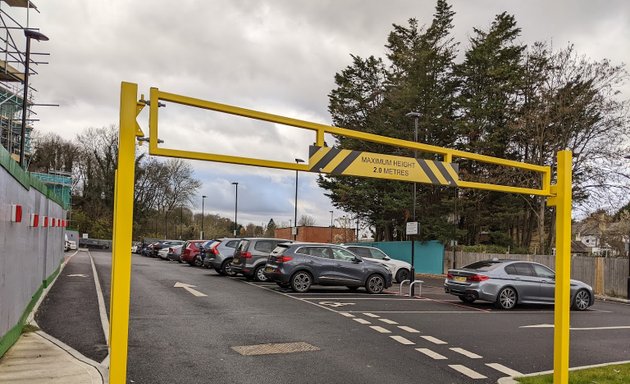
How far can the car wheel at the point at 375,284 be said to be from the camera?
17922mm

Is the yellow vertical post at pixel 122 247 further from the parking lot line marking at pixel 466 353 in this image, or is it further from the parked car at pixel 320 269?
the parked car at pixel 320 269

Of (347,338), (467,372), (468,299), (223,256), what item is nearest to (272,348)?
(347,338)

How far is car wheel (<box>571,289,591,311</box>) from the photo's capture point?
1603 centimetres

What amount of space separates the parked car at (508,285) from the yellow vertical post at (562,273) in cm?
974

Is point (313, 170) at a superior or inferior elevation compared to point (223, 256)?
superior

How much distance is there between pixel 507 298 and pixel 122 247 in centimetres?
1361

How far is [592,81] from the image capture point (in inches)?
1168

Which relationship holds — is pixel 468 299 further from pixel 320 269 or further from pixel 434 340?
pixel 434 340

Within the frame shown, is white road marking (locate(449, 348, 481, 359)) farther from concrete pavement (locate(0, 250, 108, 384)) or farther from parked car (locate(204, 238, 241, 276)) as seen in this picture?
parked car (locate(204, 238, 241, 276))

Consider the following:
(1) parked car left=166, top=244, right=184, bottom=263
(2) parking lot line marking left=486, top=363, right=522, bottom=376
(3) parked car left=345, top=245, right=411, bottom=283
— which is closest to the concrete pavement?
(2) parking lot line marking left=486, top=363, right=522, bottom=376

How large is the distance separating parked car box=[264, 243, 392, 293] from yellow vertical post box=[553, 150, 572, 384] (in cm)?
1203

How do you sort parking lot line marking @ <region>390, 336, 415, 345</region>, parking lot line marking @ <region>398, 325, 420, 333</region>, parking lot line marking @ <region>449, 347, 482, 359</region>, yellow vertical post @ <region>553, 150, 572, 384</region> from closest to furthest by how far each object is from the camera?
yellow vertical post @ <region>553, 150, 572, 384</region> < parking lot line marking @ <region>449, 347, 482, 359</region> < parking lot line marking @ <region>390, 336, 415, 345</region> < parking lot line marking @ <region>398, 325, 420, 333</region>

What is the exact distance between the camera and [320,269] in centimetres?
1745

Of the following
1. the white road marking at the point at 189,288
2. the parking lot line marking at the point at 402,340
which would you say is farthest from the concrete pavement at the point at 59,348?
the parking lot line marking at the point at 402,340
